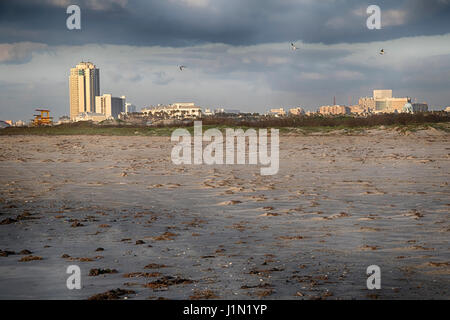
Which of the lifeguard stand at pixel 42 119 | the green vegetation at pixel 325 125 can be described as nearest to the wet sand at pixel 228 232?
the green vegetation at pixel 325 125

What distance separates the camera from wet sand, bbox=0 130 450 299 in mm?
5383

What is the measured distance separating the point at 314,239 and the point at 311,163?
1098cm

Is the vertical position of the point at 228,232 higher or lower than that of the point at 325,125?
lower

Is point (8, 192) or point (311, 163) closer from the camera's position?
point (8, 192)

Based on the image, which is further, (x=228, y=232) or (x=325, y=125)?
(x=325, y=125)

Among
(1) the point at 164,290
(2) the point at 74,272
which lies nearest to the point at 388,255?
(1) the point at 164,290

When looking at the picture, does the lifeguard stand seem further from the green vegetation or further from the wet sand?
the wet sand

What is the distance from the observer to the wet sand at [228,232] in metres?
5.38

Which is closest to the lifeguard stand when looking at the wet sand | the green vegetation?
the green vegetation

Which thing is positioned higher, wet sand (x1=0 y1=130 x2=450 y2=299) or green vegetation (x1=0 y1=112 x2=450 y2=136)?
green vegetation (x1=0 y1=112 x2=450 y2=136)

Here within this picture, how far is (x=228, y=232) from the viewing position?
8.08 m

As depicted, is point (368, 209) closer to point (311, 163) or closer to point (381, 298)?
point (381, 298)

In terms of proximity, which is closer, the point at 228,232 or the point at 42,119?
the point at 228,232
